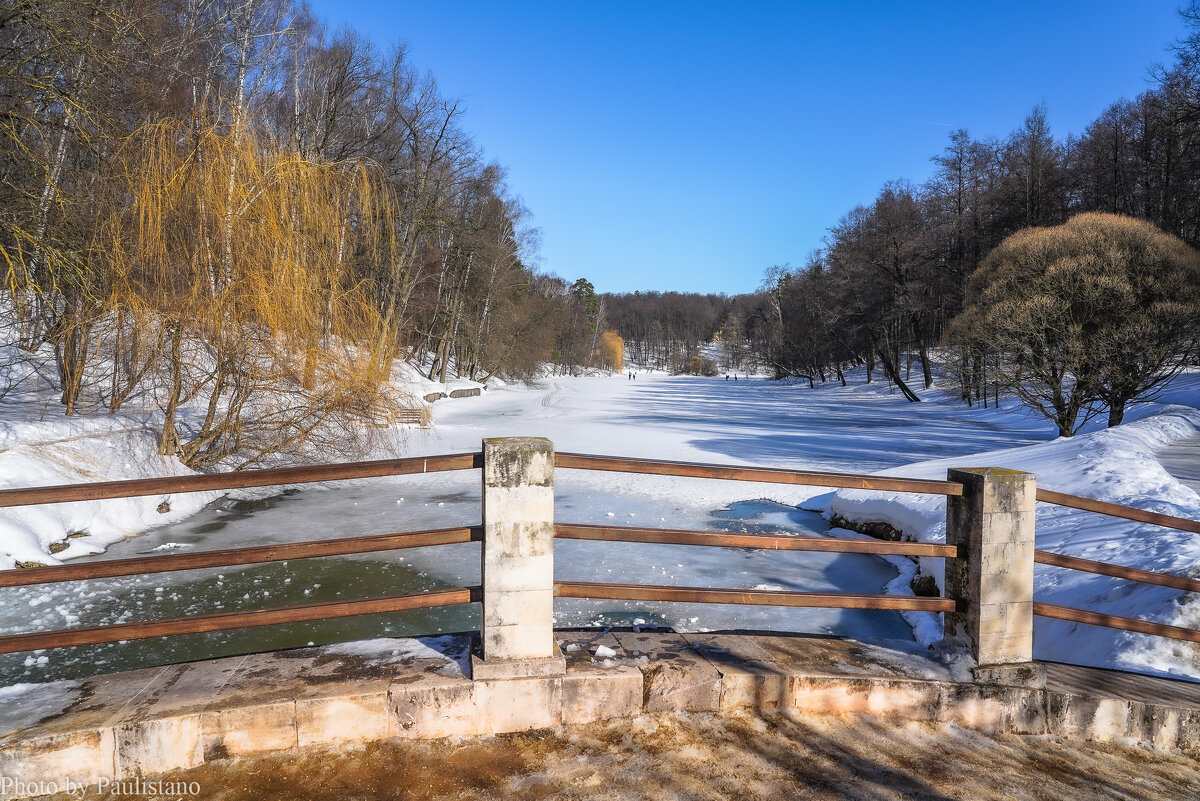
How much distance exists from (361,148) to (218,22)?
32.8ft

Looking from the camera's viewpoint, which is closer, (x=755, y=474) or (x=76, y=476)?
(x=755, y=474)

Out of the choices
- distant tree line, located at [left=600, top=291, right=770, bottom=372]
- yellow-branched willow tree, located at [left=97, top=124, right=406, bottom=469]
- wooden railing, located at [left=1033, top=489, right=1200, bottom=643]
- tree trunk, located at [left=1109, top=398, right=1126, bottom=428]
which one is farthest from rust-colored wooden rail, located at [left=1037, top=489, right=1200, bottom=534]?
distant tree line, located at [left=600, top=291, right=770, bottom=372]

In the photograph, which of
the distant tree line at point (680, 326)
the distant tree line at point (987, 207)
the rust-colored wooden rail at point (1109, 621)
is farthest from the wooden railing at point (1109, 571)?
the distant tree line at point (680, 326)

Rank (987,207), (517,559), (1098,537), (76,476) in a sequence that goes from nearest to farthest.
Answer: (517,559) → (1098,537) → (76,476) → (987,207)

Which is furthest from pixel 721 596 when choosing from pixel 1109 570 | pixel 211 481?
pixel 211 481

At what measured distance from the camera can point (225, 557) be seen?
2.87 metres

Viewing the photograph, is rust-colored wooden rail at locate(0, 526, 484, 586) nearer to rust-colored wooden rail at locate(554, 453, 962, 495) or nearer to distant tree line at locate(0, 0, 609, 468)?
rust-colored wooden rail at locate(554, 453, 962, 495)

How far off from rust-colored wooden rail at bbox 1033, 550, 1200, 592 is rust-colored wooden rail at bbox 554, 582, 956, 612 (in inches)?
20.8

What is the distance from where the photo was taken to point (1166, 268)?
700 inches

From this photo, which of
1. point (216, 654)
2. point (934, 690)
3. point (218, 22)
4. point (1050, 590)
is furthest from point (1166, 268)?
point (218, 22)

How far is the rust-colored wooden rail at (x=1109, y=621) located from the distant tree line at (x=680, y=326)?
110428 mm

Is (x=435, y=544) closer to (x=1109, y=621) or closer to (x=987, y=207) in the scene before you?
(x=1109, y=621)

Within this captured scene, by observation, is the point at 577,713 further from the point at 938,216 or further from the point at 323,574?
the point at 938,216

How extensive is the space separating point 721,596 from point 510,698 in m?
1.10
